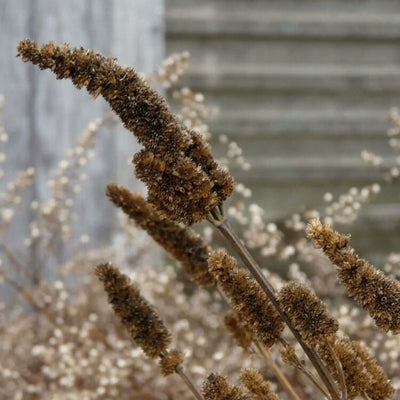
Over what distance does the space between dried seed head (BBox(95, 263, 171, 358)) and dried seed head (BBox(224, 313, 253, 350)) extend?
3.3 inches

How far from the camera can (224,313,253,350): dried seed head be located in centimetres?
81

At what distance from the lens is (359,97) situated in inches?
103

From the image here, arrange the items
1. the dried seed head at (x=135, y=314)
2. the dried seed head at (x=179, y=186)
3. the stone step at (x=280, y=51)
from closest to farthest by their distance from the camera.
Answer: the dried seed head at (x=179, y=186)
the dried seed head at (x=135, y=314)
the stone step at (x=280, y=51)

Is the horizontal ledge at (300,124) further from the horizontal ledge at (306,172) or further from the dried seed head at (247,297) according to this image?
the dried seed head at (247,297)

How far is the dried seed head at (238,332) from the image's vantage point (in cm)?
81

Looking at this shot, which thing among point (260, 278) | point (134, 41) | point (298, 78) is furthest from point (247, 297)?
point (298, 78)

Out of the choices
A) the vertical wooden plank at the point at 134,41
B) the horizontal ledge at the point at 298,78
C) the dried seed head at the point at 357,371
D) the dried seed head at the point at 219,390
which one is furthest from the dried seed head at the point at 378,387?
the horizontal ledge at the point at 298,78

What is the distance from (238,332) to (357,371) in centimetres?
18

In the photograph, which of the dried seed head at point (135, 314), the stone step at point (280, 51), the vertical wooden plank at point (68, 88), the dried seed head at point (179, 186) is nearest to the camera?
the dried seed head at point (179, 186)

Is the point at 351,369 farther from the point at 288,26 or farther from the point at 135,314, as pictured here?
the point at 288,26

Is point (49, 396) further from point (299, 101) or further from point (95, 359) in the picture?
point (299, 101)

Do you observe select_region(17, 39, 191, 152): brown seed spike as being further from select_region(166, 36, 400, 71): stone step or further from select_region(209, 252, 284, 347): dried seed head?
select_region(166, 36, 400, 71): stone step

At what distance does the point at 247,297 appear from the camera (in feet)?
2.12

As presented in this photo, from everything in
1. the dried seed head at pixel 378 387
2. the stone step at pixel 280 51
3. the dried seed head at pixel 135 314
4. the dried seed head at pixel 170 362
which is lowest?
the dried seed head at pixel 378 387
